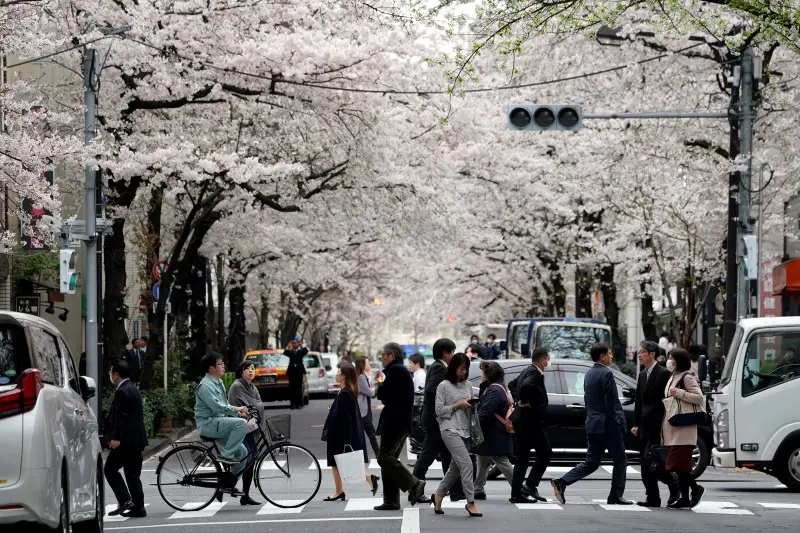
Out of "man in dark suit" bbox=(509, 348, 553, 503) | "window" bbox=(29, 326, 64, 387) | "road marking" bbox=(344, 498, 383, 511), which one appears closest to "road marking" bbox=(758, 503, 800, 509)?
"man in dark suit" bbox=(509, 348, 553, 503)

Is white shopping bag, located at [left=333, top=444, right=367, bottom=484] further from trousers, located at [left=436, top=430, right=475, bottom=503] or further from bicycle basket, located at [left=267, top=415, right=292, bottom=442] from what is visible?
trousers, located at [left=436, top=430, right=475, bottom=503]

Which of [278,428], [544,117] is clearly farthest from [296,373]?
[278,428]

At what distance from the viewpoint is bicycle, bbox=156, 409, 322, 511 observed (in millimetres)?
14828

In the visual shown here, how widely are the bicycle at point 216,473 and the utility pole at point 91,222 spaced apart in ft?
22.5

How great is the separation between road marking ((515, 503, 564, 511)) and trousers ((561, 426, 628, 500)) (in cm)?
33

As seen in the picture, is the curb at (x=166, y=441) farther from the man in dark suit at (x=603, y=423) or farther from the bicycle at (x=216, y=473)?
the man in dark suit at (x=603, y=423)

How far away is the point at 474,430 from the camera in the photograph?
47.5 feet

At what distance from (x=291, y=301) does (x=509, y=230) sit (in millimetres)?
20134

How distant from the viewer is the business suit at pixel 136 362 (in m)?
27.8

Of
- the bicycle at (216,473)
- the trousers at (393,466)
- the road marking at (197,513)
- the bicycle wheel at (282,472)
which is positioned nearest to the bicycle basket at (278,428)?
the bicycle at (216,473)

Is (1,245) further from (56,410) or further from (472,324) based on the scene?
(472,324)

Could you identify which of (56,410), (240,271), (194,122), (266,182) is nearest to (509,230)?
(240,271)

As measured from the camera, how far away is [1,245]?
18.7m

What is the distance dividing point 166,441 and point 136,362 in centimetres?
476
